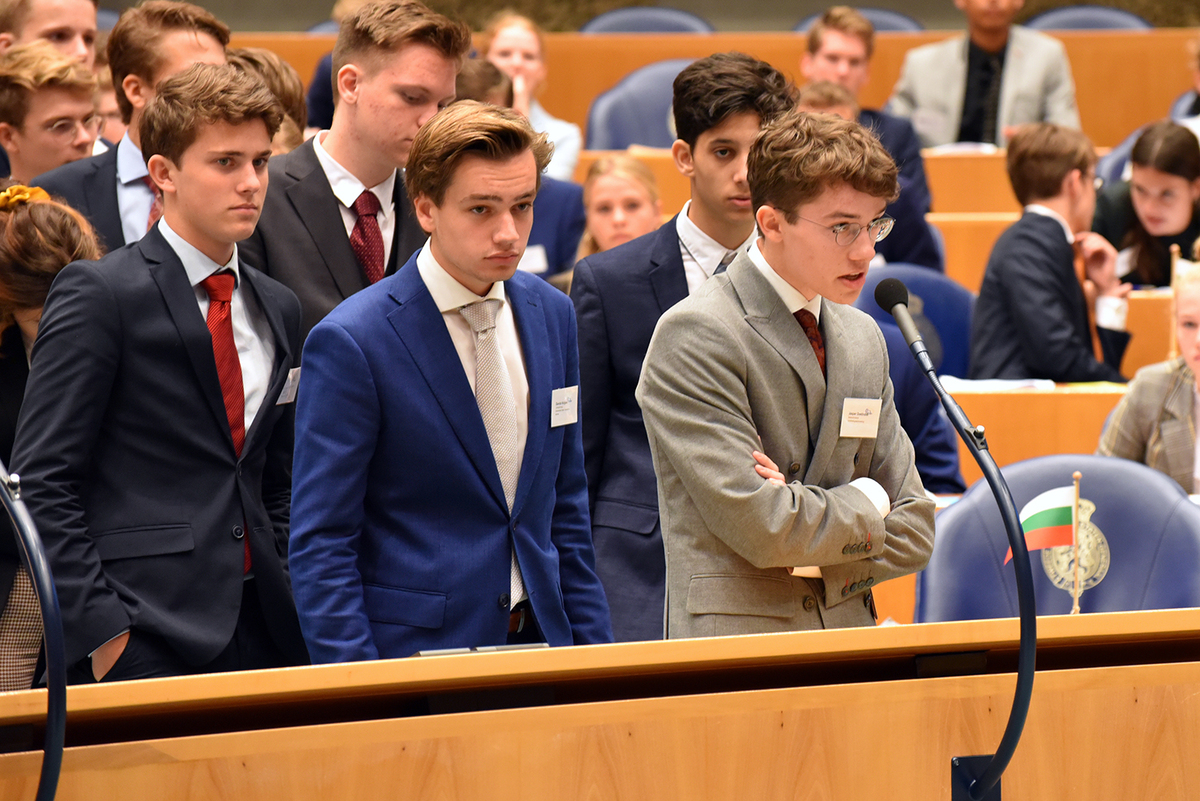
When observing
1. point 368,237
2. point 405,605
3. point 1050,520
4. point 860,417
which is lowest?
point 1050,520

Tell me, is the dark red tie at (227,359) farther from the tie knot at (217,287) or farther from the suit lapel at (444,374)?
the suit lapel at (444,374)

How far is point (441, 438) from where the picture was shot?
188cm

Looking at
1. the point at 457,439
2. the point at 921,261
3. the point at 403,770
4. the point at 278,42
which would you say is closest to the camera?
the point at 403,770

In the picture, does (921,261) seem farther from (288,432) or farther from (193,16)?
(288,432)

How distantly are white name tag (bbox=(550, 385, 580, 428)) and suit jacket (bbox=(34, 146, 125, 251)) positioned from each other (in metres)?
1.08

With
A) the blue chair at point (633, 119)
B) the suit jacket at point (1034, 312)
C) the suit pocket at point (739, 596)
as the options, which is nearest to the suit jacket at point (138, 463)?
the suit pocket at point (739, 596)

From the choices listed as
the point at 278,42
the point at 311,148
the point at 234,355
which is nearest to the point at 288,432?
the point at 234,355

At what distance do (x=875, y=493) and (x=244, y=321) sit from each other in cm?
100

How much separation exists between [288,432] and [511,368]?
45cm

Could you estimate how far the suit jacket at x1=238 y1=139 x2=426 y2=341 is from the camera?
2406 millimetres

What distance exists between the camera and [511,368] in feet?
6.49

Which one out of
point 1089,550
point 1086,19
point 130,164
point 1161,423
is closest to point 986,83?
point 1086,19

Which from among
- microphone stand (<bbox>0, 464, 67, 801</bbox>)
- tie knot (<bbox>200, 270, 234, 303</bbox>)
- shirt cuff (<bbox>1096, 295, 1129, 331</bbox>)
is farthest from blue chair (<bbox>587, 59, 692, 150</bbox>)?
microphone stand (<bbox>0, 464, 67, 801</bbox>)

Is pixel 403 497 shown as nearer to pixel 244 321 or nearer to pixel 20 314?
pixel 244 321
